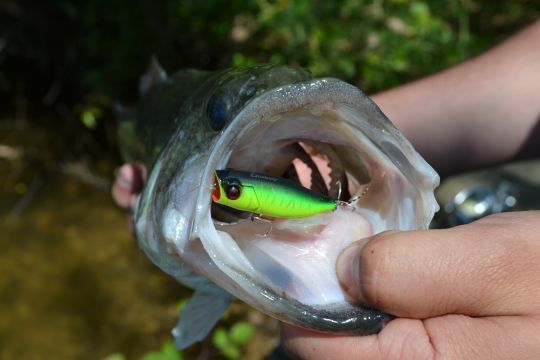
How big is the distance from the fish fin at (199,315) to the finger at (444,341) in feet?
1.99

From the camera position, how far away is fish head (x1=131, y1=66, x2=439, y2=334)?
1.15 metres

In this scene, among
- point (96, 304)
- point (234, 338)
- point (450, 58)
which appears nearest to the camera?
point (234, 338)

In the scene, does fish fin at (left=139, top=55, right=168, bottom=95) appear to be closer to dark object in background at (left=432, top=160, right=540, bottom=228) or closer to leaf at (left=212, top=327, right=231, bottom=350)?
dark object in background at (left=432, top=160, right=540, bottom=228)

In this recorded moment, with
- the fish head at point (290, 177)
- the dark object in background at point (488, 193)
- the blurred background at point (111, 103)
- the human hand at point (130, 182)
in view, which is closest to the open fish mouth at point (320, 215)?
the fish head at point (290, 177)

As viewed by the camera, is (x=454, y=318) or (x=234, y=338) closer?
(x=454, y=318)

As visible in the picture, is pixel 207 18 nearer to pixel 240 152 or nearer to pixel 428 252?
pixel 240 152

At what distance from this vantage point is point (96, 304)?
4078 millimetres

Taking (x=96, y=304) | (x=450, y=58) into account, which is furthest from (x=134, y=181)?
(x=450, y=58)

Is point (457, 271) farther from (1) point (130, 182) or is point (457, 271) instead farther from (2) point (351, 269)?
(1) point (130, 182)

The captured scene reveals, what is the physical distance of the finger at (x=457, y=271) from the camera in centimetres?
104

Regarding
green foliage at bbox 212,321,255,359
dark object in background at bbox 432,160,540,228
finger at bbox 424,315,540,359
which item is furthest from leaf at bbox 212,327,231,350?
finger at bbox 424,315,540,359

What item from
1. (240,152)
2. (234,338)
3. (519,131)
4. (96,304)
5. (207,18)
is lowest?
(96,304)

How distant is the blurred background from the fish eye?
1.69 meters

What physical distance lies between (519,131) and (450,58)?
161cm
